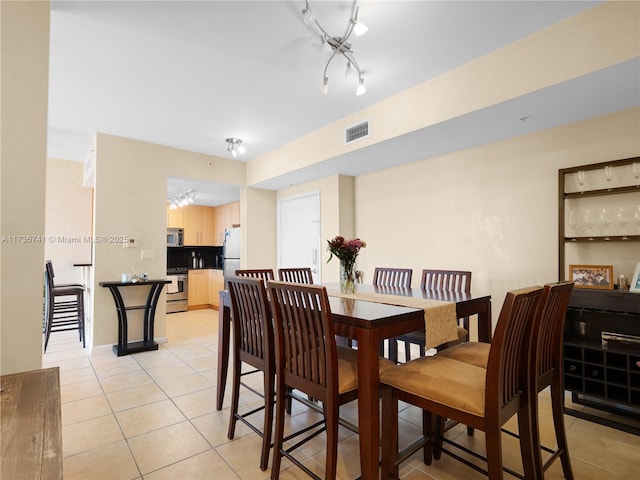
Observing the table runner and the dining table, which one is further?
the table runner

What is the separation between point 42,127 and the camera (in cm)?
169

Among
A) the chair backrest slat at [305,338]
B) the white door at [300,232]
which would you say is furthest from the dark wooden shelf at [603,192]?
the white door at [300,232]

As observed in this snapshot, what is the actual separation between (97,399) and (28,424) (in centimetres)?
199

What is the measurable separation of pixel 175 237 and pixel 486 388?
707cm

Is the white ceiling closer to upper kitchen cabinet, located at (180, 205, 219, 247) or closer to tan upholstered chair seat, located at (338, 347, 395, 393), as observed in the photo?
tan upholstered chair seat, located at (338, 347, 395, 393)

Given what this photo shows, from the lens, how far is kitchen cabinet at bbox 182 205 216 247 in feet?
24.7

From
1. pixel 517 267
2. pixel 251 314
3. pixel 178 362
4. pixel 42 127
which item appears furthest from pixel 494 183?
pixel 178 362

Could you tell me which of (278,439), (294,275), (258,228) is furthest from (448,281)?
(258,228)

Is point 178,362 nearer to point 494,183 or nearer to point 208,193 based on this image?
point 208,193

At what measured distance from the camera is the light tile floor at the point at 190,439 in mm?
1820

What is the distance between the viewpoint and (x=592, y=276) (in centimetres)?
254

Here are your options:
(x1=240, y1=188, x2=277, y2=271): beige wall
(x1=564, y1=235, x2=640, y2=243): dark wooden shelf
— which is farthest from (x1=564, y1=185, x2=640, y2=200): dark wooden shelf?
(x1=240, y1=188, x2=277, y2=271): beige wall

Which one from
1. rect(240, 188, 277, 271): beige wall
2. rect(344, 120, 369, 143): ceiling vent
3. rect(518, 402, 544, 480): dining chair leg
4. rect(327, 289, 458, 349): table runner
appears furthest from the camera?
rect(240, 188, 277, 271): beige wall

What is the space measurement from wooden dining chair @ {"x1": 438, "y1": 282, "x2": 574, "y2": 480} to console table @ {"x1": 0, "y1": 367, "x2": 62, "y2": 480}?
1708 mm
